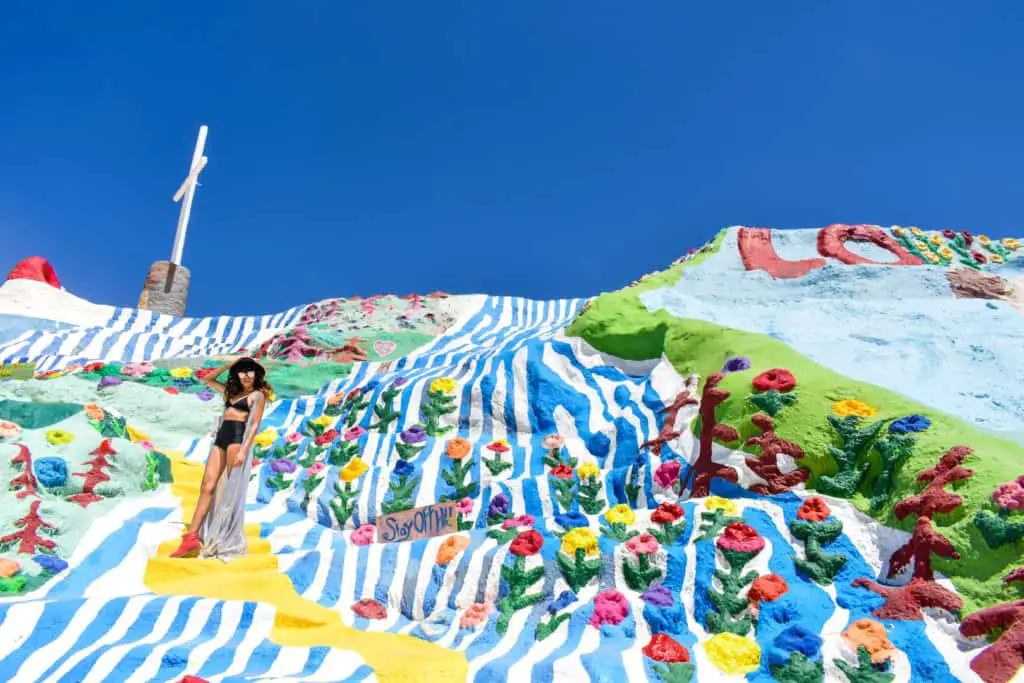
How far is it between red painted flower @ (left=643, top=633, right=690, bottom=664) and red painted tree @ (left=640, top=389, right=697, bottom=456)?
205 centimetres

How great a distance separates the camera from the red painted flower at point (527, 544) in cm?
430

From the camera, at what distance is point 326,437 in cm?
659

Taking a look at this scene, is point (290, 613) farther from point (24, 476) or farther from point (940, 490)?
point (940, 490)

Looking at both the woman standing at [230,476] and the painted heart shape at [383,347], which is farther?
the painted heart shape at [383,347]

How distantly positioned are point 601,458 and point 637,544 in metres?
1.67

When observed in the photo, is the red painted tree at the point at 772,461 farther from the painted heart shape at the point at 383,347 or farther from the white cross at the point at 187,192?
the white cross at the point at 187,192

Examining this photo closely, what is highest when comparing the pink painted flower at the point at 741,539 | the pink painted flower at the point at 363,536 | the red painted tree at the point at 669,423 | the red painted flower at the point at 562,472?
the red painted tree at the point at 669,423

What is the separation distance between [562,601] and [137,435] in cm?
395

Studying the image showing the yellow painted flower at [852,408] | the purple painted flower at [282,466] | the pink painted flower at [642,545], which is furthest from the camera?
the purple painted flower at [282,466]

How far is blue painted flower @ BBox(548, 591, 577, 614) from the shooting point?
13.0ft

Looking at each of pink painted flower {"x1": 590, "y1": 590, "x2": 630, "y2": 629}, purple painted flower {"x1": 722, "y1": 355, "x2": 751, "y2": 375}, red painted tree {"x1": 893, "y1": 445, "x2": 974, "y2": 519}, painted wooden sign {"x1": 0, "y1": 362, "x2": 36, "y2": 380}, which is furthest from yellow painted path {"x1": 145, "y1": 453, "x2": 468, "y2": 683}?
painted wooden sign {"x1": 0, "y1": 362, "x2": 36, "y2": 380}

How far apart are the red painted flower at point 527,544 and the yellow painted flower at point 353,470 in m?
1.86

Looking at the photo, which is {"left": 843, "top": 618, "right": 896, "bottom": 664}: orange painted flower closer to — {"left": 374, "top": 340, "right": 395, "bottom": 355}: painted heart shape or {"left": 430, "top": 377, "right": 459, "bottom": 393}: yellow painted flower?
{"left": 430, "top": 377, "right": 459, "bottom": 393}: yellow painted flower

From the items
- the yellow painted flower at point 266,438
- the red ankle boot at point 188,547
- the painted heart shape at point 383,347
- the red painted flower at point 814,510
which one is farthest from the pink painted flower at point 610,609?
the painted heart shape at point 383,347
